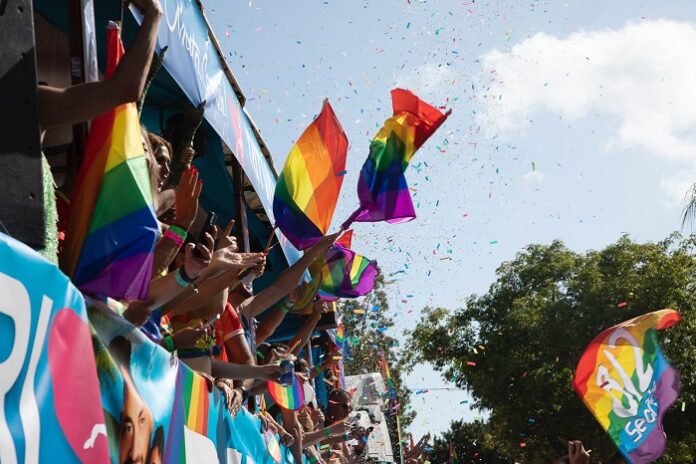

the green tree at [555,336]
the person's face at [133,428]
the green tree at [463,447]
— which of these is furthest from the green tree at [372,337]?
the person's face at [133,428]

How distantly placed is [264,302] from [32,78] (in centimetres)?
372

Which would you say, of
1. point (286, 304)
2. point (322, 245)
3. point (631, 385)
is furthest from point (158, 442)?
point (631, 385)

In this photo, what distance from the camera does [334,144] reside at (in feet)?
22.1

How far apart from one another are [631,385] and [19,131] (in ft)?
27.4

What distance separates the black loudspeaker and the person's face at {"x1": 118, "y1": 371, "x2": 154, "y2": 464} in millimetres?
705

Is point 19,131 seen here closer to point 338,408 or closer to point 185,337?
Result: point 185,337

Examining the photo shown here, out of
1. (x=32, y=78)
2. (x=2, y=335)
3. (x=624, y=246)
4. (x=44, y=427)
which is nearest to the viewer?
(x=2, y=335)

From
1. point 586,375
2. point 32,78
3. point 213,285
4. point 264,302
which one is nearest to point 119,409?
point 32,78

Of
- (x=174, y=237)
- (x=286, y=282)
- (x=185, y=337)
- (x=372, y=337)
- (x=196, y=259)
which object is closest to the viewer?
(x=196, y=259)

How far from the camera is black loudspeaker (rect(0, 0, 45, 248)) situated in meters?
2.35

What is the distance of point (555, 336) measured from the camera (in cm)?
2659

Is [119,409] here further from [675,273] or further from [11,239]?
[675,273]

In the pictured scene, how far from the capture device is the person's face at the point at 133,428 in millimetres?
2885

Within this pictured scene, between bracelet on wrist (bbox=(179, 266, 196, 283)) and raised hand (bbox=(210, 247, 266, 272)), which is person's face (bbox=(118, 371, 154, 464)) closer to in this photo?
bracelet on wrist (bbox=(179, 266, 196, 283))
